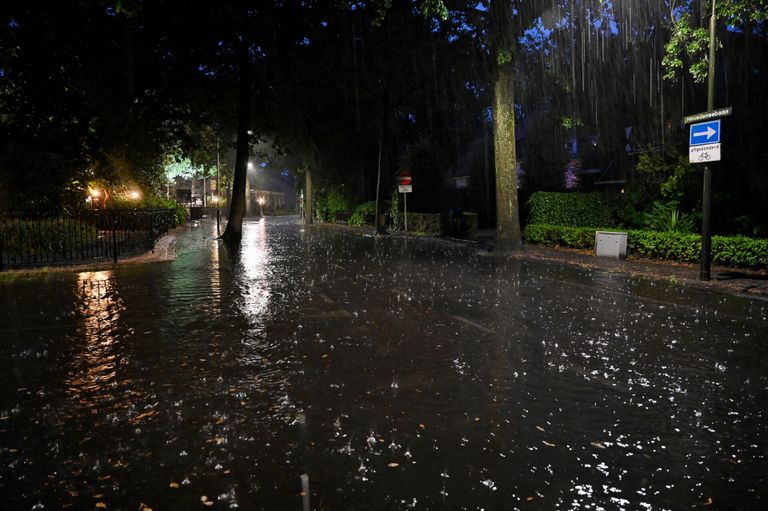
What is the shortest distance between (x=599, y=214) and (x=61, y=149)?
21769 millimetres

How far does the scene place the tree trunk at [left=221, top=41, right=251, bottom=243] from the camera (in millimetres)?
30141

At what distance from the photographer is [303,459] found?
398 cm

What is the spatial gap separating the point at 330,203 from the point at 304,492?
52.2 metres

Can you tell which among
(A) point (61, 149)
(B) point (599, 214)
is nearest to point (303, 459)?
(B) point (599, 214)

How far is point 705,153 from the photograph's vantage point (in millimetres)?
12945

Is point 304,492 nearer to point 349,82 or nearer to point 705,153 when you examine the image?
point 705,153

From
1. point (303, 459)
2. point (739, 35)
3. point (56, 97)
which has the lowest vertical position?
point (303, 459)

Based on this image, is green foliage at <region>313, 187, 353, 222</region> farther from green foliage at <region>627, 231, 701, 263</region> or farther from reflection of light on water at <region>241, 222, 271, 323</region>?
green foliage at <region>627, 231, 701, 263</region>

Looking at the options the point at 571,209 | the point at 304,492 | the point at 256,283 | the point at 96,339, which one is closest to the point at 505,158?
the point at 571,209

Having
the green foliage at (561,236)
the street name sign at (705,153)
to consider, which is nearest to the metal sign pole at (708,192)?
the street name sign at (705,153)

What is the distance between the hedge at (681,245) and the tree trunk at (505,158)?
1.81 metres

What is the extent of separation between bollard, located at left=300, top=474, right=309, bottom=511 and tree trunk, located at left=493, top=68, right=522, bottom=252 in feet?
63.0

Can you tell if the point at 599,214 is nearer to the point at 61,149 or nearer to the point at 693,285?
the point at 693,285

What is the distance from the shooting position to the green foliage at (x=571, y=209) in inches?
887
